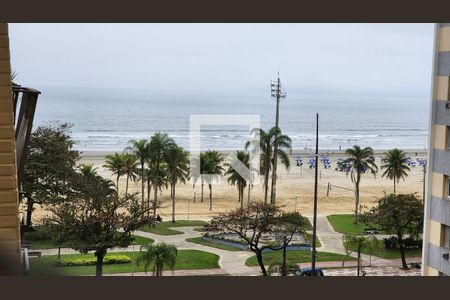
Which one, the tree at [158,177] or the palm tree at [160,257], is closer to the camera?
the palm tree at [160,257]

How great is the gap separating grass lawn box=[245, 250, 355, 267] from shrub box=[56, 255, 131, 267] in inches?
86.2

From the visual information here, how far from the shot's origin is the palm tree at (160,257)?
1016 centimetres

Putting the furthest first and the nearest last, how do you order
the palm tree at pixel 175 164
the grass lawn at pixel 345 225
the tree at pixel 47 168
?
the palm tree at pixel 175 164 → the grass lawn at pixel 345 225 → the tree at pixel 47 168

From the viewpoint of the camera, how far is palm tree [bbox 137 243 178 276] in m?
10.2

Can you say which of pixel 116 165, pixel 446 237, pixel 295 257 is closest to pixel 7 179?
pixel 446 237

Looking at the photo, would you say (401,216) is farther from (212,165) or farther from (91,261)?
(91,261)

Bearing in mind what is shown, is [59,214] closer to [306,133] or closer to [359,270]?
[359,270]

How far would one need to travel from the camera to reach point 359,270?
11.4 meters

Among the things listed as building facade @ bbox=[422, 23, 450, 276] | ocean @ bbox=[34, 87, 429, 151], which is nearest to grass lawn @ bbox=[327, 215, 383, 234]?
building facade @ bbox=[422, 23, 450, 276]

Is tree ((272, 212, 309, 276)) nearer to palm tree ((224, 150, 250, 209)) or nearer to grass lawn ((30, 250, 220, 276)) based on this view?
grass lawn ((30, 250, 220, 276))

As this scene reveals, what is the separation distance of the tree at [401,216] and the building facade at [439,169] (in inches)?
168

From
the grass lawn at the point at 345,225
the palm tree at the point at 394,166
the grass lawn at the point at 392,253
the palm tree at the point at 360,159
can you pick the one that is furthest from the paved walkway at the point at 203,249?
the palm tree at the point at 394,166

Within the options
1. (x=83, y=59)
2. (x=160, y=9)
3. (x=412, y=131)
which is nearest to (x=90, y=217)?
(x=160, y=9)

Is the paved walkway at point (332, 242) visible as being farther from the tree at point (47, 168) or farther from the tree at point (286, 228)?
the tree at point (47, 168)
